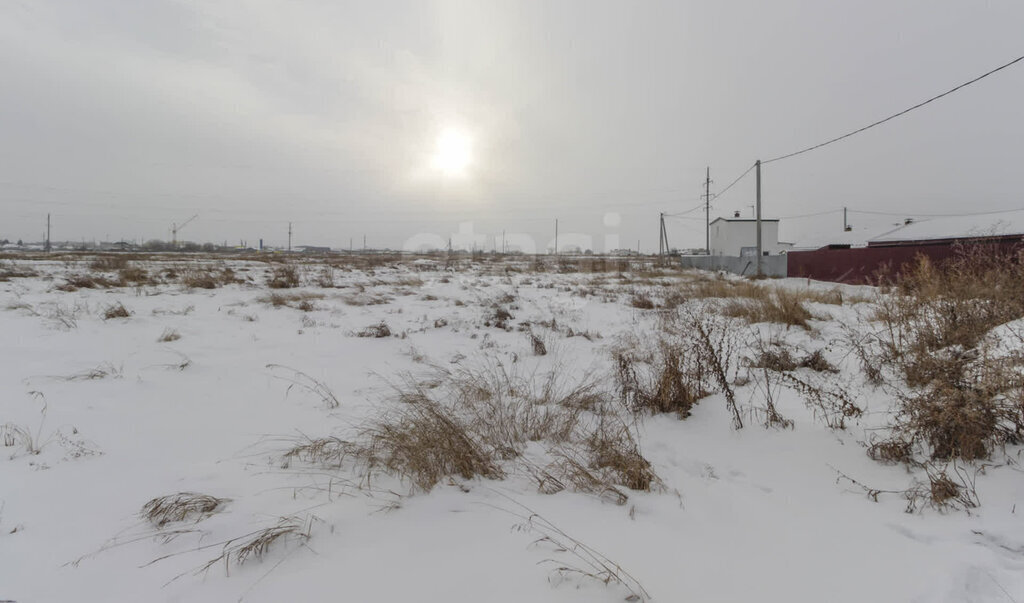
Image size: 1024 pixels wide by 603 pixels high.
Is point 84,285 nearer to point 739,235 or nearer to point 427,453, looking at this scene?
point 427,453

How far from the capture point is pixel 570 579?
5.88 feet

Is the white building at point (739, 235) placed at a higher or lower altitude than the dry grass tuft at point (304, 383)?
higher

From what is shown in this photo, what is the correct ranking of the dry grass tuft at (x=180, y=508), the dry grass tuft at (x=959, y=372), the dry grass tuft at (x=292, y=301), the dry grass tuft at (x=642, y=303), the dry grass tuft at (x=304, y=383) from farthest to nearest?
the dry grass tuft at (x=642, y=303) → the dry grass tuft at (x=292, y=301) → the dry grass tuft at (x=304, y=383) → the dry grass tuft at (x=959, y=372) → the dry grass tuft at (x=180, y=508)

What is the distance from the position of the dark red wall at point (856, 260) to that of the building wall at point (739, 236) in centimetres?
1963

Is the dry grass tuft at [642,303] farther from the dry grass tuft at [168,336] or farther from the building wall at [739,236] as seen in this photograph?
the building wall at [739,236]

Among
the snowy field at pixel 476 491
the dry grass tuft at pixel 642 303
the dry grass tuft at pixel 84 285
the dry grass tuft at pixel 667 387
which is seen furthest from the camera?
the dry grass tuft at pixel 84 285

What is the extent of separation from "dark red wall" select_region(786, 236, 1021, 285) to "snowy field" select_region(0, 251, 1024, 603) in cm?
1787

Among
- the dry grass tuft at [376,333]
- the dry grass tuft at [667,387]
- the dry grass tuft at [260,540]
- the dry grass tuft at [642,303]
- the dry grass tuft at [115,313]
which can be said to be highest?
the dry grass tuft at [642,303]

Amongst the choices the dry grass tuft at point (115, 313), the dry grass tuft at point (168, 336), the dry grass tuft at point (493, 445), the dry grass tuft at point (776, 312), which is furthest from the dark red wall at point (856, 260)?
the dry grass tuft at point (115, 313)

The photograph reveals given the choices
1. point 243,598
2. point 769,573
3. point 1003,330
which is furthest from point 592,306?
point 243,598

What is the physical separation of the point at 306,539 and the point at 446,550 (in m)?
0.74

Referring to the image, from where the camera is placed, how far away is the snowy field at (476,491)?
180 centimetres

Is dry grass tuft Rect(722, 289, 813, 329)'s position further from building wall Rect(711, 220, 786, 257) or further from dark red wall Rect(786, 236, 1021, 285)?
building wall Rect(711, 220, 786, 257)

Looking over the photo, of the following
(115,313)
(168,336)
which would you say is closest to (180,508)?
(168,336)
